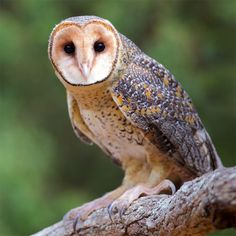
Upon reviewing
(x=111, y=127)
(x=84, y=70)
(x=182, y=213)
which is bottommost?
(x=182, y=213)

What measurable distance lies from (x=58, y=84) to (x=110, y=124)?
104 inches

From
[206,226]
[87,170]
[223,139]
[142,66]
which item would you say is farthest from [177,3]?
[206,226]

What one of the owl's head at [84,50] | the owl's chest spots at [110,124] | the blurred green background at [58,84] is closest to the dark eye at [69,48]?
the owl's head at [84,50]

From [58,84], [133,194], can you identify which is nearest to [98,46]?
[133,194]

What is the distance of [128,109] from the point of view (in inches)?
Result: 111

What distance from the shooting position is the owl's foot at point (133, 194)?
273 centimetres

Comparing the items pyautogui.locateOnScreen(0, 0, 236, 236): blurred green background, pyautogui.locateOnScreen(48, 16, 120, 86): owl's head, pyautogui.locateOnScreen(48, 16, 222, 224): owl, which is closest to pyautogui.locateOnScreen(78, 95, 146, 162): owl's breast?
pyautogui.locateOnScreen(48, 16, 222, 224): owl

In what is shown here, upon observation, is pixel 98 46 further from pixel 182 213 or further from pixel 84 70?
pixel 182 213

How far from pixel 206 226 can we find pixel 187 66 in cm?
300

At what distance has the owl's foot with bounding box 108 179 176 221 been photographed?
273cm

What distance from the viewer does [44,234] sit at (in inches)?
117

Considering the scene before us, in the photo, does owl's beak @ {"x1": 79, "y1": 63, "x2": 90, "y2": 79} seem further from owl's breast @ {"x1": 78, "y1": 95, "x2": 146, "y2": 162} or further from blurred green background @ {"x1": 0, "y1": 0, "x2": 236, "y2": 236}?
blurred green background @ {"x1": 0, "y1": 0, "x2": 236, "y2": 236}

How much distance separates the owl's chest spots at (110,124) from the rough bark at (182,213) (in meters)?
0.26

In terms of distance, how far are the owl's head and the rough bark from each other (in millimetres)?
467
